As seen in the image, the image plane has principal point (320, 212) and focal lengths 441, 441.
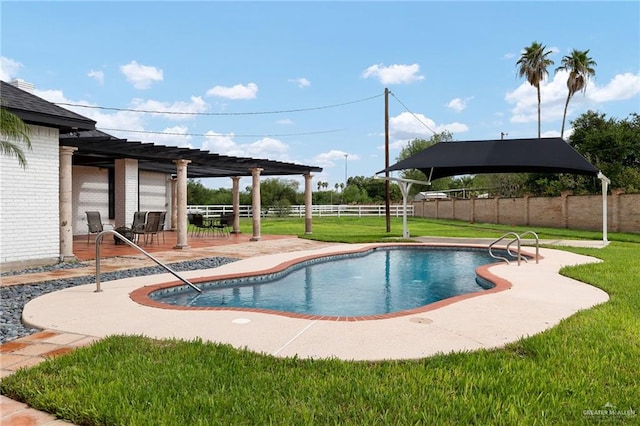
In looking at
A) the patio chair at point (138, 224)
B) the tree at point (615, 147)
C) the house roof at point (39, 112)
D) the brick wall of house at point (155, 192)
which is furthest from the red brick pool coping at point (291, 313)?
the tree at point (615, 147)

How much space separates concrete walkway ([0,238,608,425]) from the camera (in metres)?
3.63

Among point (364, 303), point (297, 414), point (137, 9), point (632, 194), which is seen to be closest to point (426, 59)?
point (632, 194)

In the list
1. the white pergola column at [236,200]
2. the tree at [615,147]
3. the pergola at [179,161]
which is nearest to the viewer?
the pergola at [179,161]

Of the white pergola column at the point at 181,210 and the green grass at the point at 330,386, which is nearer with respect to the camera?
the green grass at the point at 330,386

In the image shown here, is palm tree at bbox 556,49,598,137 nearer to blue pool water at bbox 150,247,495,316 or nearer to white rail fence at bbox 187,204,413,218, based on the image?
white rail fence at bbox 187,204,413,218

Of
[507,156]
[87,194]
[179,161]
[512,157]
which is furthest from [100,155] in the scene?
[512,157]

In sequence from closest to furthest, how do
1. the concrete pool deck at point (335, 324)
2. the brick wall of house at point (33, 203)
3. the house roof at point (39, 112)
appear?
the concrete pool deck at point (335, 324) < the house roof at point (39, 112) < the brick wall of house at point (33, 203)

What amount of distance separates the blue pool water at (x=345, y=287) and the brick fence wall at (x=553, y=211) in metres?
11.3

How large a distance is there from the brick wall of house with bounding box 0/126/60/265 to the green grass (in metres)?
6.13

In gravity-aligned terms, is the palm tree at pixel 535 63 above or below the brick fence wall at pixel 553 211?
above

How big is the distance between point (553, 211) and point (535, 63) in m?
16.3

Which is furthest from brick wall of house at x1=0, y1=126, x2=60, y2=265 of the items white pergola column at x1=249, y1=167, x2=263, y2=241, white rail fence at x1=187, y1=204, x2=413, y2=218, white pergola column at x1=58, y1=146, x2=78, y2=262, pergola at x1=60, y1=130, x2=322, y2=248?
white rail fence at x1=187, y1=204, x2=413, y2=218

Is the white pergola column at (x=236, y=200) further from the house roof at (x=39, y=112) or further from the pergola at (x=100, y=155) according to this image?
the house roof at (x=39, y=112)

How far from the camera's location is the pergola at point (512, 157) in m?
13.9
